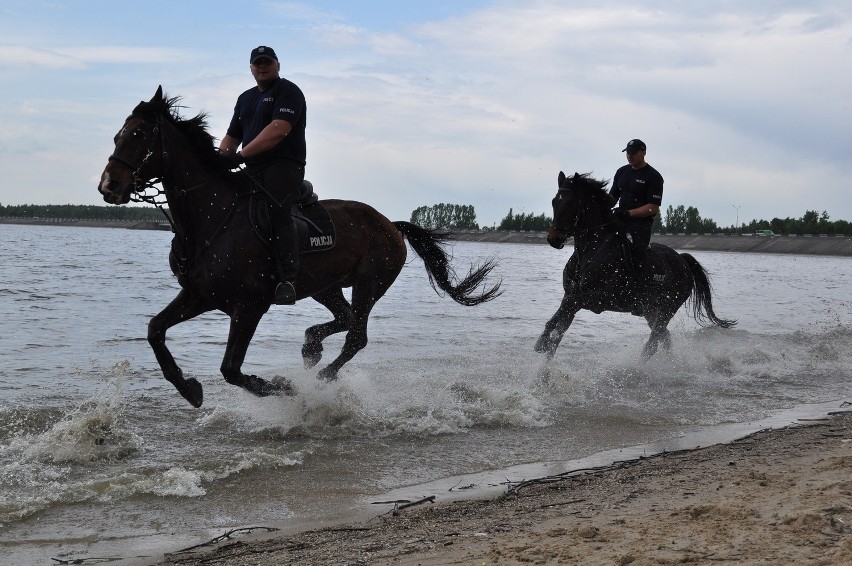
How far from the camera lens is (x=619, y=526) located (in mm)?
4578

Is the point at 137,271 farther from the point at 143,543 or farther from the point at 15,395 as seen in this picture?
the point at 143,543

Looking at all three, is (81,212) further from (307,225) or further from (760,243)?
(307,225)

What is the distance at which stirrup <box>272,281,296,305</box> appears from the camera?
26.2 feet

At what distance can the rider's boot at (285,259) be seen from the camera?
802cm

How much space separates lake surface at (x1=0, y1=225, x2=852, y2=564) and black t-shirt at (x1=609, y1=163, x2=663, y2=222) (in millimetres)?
2389

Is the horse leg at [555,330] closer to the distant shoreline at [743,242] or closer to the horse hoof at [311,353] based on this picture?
the horse hoof at [311,353]

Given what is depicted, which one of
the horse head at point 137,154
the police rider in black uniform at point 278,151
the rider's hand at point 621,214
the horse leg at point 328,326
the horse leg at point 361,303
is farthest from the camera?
the rider's hand at point 621,214

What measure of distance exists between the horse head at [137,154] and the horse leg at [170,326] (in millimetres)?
1026

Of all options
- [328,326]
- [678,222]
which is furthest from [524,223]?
[328,326]

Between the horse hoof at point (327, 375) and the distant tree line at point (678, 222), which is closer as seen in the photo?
the horse hoof at point (327, 375)

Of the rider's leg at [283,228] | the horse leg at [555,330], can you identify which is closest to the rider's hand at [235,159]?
the rider's leg at [283,228]

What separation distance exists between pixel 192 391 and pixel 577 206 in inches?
230

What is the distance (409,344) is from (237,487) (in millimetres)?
9986

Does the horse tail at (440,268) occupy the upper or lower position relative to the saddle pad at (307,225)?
lower
